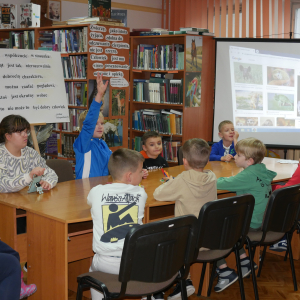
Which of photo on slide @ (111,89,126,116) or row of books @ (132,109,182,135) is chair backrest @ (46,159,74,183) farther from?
row of books @ (132,109,182,135)

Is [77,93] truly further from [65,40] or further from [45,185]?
[45,185]

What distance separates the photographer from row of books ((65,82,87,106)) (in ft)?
18.1

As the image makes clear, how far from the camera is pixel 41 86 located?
4188 mm

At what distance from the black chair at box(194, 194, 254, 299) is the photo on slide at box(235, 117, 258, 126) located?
3.50m

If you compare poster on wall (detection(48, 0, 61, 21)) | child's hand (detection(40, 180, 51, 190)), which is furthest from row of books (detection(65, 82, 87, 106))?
child's hand (detection(40, 180, 51, 190))

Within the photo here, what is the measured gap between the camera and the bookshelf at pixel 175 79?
575 cm

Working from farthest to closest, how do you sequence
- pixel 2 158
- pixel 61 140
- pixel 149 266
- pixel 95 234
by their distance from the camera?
pixel 61 140
pixel 2 158
pixel 95 234
pixel 149 266

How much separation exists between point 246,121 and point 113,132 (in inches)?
76.7

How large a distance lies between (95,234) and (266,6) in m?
5.34

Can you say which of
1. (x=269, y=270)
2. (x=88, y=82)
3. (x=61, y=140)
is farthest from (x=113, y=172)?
(x=61, y=140)

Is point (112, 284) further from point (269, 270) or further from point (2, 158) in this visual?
point (269, 270)

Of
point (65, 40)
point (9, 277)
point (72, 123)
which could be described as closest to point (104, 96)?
point (72, 123)

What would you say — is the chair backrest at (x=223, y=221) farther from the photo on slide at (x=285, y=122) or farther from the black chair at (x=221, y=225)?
the photo on slide at (x=285, y=122)

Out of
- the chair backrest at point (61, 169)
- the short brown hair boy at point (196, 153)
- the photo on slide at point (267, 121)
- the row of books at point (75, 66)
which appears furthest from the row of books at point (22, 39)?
the short brown hair boy at point (196, 153)
